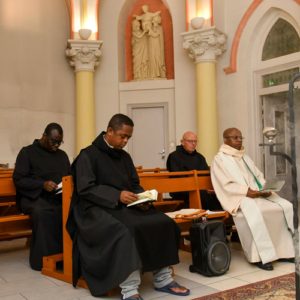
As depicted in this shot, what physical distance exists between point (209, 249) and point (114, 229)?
43.0 inches

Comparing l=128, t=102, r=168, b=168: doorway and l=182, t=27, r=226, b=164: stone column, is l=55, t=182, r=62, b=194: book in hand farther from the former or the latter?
l=128, t=102, r=168, b=168: doorway

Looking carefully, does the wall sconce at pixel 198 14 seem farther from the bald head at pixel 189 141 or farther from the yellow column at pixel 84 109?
the bald head at pixel 189 141

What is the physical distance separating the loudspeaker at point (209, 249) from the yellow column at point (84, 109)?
588cm

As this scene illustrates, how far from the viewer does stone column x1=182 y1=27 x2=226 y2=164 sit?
29.5ft

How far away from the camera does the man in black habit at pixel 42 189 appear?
4.54 meters

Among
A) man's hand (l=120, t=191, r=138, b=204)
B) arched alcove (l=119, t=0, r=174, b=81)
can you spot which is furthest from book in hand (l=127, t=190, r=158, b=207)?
arched alcove (l=119, t=0, r=174, b=81)

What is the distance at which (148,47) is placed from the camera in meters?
10.3

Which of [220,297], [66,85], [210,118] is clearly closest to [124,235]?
[220,297]

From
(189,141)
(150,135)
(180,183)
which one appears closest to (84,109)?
(150,135)

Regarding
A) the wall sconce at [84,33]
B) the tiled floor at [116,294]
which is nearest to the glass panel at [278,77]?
the wall sconce at [84,33]

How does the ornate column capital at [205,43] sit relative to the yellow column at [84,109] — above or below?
above

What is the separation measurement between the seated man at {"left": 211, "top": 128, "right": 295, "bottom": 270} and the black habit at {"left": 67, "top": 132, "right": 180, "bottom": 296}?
1120mm

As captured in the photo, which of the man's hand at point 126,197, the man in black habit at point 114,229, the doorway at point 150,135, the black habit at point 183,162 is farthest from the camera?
the doorway at point 150,135

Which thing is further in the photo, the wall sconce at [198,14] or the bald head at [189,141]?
the wall sconce at [198,14]
